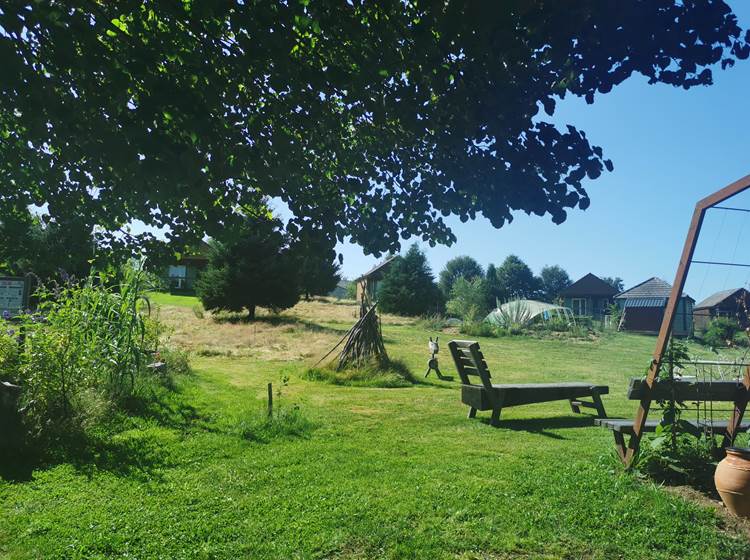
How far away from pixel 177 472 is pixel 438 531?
8.06 feet

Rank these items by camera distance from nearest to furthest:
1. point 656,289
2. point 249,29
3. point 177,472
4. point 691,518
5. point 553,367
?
point 249,29
point 691,518
point 177,472
point 553,367
point 656,289

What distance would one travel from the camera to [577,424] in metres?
7.76

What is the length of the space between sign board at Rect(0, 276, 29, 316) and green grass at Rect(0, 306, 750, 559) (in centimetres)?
320

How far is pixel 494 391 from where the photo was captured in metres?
7.46

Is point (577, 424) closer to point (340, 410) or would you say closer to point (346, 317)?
point (340, 410)

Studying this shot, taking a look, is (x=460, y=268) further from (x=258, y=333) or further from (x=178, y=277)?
(x=258, y=333)

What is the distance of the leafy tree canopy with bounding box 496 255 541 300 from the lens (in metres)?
84.9

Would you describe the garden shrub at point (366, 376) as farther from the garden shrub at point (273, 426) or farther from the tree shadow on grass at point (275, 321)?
the tree shadow on grass at point (275, 321)

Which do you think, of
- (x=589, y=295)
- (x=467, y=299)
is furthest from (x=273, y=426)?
(x=589, y=295)

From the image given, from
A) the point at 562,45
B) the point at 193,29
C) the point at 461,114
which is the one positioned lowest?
the point at 461,114

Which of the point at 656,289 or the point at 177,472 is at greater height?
the point at 656,289

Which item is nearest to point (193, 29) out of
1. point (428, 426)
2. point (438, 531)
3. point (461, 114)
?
point (461, 114)

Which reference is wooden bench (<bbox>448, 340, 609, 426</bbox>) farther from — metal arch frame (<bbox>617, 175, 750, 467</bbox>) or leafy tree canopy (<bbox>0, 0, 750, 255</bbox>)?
leafy tree canopy (<bbox>0, 0, 750, 255</bbox>)

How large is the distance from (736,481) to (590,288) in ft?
187
